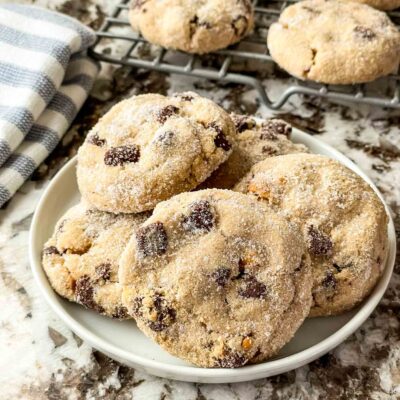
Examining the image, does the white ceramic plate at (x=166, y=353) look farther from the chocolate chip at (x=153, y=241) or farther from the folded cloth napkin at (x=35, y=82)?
the folded cloth napkin at (x=35, y=82)

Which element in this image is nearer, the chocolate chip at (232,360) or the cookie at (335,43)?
the chocolate chip at (232,360)

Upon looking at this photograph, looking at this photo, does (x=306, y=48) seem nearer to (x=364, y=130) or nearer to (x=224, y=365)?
(x=364, y=130)

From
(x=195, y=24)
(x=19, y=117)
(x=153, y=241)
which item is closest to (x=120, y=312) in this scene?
(x=153, y=241)

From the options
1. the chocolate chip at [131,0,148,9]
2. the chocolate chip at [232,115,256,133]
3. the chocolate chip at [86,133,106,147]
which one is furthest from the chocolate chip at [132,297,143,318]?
the chocolate chip at [131,0,148,9]

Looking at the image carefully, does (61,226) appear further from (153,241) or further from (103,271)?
(153,241)

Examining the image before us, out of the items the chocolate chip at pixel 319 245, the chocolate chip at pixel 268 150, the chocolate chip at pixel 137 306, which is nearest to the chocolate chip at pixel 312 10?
the chocolate chip at pixel 268 150

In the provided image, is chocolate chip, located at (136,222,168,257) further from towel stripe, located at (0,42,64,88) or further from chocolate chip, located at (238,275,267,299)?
towel stripe, located at (0,42,64,88)

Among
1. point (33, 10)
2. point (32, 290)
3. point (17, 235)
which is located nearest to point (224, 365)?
point (32, 290)
